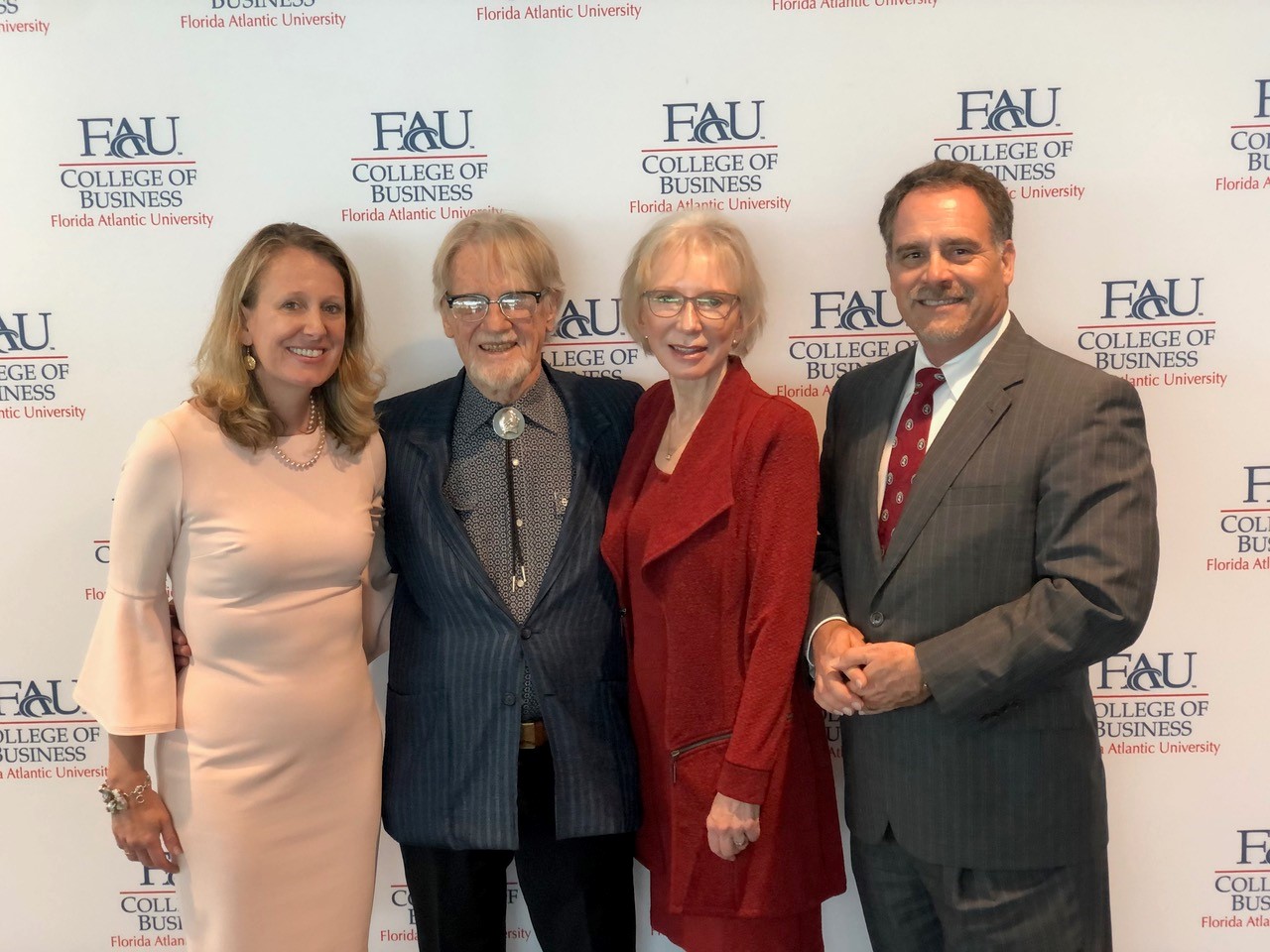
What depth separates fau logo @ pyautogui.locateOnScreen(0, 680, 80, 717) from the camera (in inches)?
103

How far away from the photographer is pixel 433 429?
2117 mm

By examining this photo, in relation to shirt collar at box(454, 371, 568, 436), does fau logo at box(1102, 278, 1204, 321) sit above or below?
above

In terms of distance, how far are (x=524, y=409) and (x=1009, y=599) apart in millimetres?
1080

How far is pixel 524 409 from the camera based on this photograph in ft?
6.89

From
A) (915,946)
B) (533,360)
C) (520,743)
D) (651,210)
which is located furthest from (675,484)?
(915,946)

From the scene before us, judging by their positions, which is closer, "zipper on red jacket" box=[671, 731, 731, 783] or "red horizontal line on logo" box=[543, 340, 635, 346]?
"zipper on red jacket" box=[671, 731, 731, 783]

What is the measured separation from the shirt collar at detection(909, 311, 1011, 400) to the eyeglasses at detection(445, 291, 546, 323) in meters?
0.91

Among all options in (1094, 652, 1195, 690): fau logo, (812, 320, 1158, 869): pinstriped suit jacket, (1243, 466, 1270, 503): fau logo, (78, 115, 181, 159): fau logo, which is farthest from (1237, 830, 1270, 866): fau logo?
(78, 115, 181, 159): fau logo

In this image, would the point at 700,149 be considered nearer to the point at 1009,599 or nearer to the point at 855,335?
the point at 855,335

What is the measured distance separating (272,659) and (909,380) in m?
1.45

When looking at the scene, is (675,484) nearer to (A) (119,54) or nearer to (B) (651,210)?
(B) (651,210)

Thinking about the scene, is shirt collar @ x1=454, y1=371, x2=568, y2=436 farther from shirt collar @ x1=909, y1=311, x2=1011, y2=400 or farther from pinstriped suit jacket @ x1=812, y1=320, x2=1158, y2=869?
shirt collar @ x1=909, y1=311, x2=1011, y2=400

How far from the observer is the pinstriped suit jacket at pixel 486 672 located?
1974 millimetres

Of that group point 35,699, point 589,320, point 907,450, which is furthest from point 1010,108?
point 35,699
